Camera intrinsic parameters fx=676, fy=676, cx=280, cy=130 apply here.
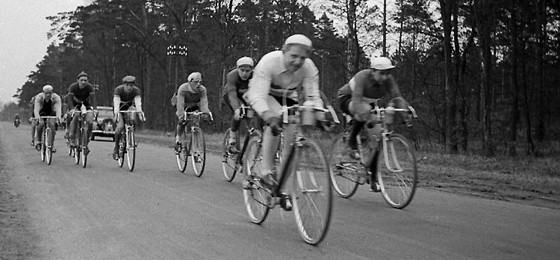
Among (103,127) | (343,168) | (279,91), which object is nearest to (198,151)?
(343,168)

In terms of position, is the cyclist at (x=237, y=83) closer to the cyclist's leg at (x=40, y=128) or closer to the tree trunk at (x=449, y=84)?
the cyclist's leg at (x=40, y=128)

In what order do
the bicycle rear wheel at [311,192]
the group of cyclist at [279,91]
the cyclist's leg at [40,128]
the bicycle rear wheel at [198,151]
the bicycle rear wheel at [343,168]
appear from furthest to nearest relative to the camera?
the cyclist's leg at [40,128] → the bicycle rear wheel at [198,151] → the bicycle rear wheel at [343,168] → the group of cyclist at [279,91] → the bicycle rear wheel at [311,192]

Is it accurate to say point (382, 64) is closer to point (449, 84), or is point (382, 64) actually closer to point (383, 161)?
point (383, 161)

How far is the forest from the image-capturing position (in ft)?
85.0

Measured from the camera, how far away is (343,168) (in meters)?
9.17

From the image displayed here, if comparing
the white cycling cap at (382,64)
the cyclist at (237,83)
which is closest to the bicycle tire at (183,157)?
the cyclist at (237,83)

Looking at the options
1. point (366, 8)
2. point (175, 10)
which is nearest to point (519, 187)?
point (366, 8)

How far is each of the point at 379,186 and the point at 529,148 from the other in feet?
60.0

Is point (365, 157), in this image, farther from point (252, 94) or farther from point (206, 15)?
point (206, 15)

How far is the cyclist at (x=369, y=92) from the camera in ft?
27.4

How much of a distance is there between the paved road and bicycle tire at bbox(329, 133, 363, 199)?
0.75 feet

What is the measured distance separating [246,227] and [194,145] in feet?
19.5

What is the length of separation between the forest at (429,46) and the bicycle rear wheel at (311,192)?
55.0ft

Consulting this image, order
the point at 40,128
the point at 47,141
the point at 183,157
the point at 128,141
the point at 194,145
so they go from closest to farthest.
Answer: the point at 194,145 < the point at 183,157 < the point at 128,141 < the point at 47,141 < the point at 40,128
